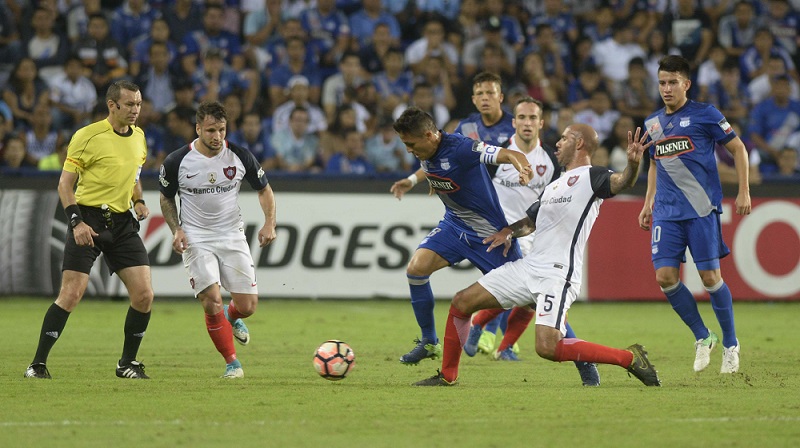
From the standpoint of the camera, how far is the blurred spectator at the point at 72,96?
18.5 m

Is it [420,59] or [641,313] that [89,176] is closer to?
[641,313]

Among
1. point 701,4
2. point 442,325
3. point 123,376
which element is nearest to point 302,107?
point 442,325

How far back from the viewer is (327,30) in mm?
20422

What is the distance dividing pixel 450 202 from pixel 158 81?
35.4ft

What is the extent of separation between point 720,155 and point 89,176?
1151cm

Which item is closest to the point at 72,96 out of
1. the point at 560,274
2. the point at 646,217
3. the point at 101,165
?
the point at 101,165

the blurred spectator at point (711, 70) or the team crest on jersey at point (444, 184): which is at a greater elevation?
the blurred spectator at point (711, 70)

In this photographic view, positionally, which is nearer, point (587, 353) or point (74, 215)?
point (587, 353)

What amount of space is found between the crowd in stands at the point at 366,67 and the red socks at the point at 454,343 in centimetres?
919

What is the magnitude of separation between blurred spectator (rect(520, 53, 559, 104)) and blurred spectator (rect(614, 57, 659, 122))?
4.00 ft

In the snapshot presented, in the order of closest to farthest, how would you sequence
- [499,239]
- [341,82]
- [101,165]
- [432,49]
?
[499,239]
[101,165]
[341,82]
[432,49]

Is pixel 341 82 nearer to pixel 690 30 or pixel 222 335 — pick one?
pixel 690 30

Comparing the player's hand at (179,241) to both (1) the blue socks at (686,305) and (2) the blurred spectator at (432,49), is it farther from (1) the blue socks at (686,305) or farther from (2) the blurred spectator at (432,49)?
(2) the blurred spectator at (432,49)

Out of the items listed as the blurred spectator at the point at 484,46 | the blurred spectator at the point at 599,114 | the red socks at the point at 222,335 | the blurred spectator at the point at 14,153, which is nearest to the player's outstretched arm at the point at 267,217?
the red socks at the point at 222,335
